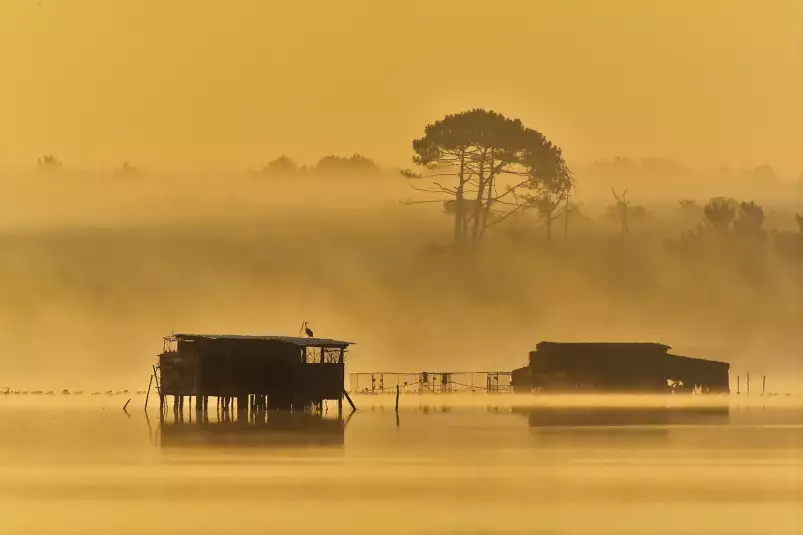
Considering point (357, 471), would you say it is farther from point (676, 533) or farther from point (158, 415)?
point (158, 415)

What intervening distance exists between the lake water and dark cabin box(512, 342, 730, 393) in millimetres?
31957

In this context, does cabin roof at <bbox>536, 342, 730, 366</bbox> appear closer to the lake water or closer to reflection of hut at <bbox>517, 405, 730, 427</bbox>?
reflection of hut at <bbox>517, 405, 730, 427</bbox>

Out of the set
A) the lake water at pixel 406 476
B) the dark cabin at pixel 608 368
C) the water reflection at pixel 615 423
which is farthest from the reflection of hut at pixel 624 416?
the dark cabin at pixel 608 368

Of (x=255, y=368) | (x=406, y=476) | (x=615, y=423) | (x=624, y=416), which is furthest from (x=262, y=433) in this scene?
(x=624, y=416)

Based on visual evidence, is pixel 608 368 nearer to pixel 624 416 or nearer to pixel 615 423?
pixel 624 416

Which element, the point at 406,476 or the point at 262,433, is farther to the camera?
the point at 262,433

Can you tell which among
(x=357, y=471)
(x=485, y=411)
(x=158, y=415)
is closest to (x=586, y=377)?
(x=485, y=411)

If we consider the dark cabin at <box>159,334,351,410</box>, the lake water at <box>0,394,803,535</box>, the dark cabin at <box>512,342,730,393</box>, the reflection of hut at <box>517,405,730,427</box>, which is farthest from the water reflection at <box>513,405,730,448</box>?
the dark cabin at <box>159,334,351,410</box>

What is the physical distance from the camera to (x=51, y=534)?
5638cm

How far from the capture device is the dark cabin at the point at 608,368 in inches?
6201

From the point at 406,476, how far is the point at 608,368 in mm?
84167

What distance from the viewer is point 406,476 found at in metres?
75.7

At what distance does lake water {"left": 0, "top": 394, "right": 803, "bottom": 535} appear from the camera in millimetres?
59688

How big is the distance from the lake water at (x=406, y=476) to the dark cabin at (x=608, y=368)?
32.0 metres
